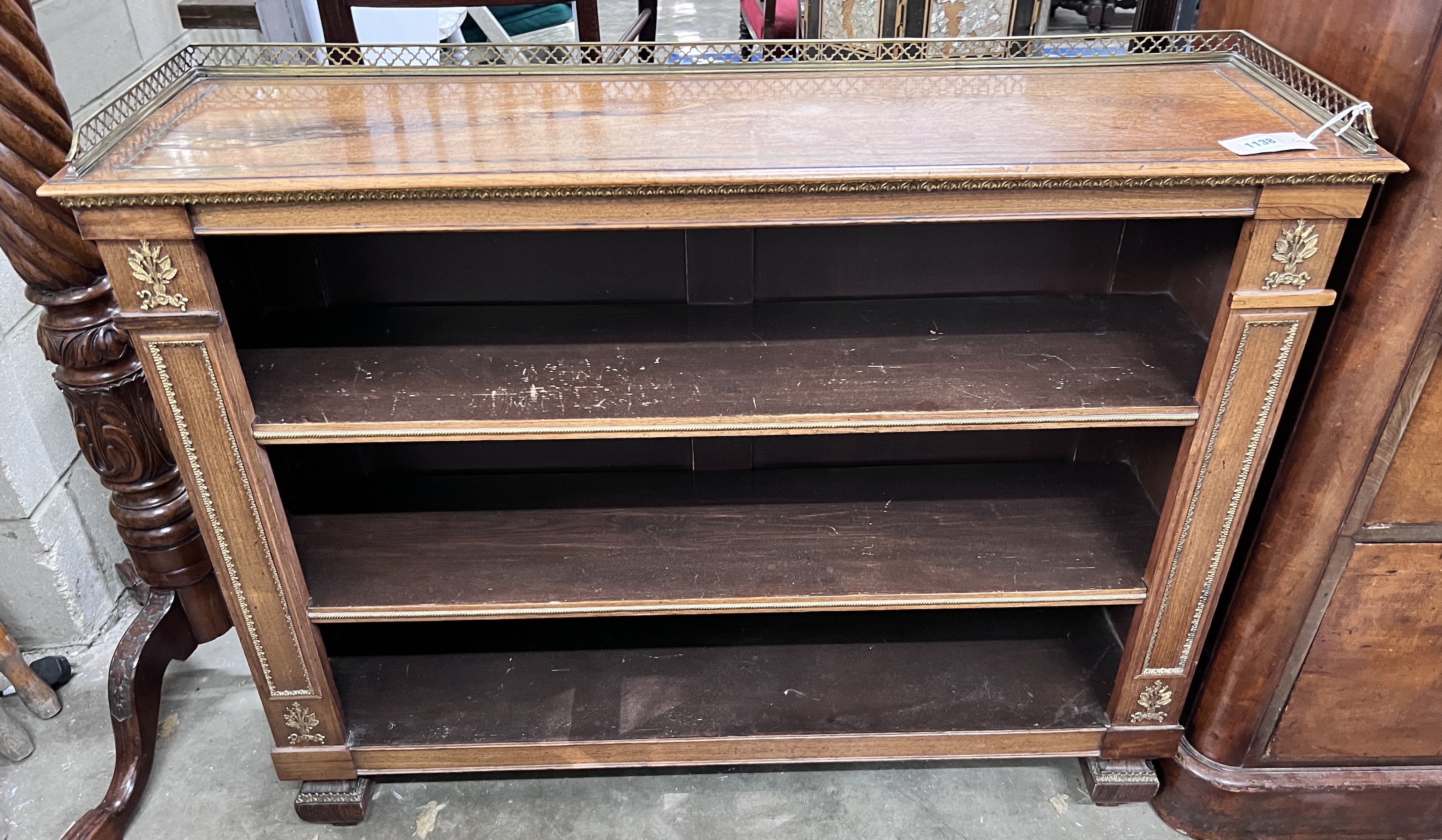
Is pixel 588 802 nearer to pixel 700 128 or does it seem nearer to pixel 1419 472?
pixel 700 128

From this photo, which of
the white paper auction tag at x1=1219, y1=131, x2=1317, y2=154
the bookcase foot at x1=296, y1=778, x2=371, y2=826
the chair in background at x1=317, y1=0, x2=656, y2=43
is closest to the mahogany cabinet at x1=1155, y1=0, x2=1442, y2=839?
the white paper auction tag at x1=1219, y1=131, x2=1317, y2=154

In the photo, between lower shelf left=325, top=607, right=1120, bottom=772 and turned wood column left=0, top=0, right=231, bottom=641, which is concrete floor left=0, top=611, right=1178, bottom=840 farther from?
turned wood column left=0, top=0, right=231, bottom=641

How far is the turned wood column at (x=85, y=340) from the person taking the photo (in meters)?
1.30

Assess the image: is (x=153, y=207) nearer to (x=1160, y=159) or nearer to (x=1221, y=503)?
(x=1160, y=159)

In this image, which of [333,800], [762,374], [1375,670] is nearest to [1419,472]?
[1375,670]

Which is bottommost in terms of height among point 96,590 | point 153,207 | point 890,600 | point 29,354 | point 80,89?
point 96,590

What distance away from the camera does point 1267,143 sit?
119cm

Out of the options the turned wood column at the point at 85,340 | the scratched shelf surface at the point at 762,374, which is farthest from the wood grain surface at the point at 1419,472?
the turned wood column at the point at 85,340

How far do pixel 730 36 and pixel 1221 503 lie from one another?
438cm

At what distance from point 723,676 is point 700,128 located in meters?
0.98

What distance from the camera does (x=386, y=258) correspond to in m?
1.62

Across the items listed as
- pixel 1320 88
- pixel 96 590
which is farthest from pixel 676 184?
pixel 96 590

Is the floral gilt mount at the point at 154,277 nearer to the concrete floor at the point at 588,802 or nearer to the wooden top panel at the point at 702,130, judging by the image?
the wooden top panel at the point at 702,130

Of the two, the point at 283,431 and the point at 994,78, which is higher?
the point at 994,78
